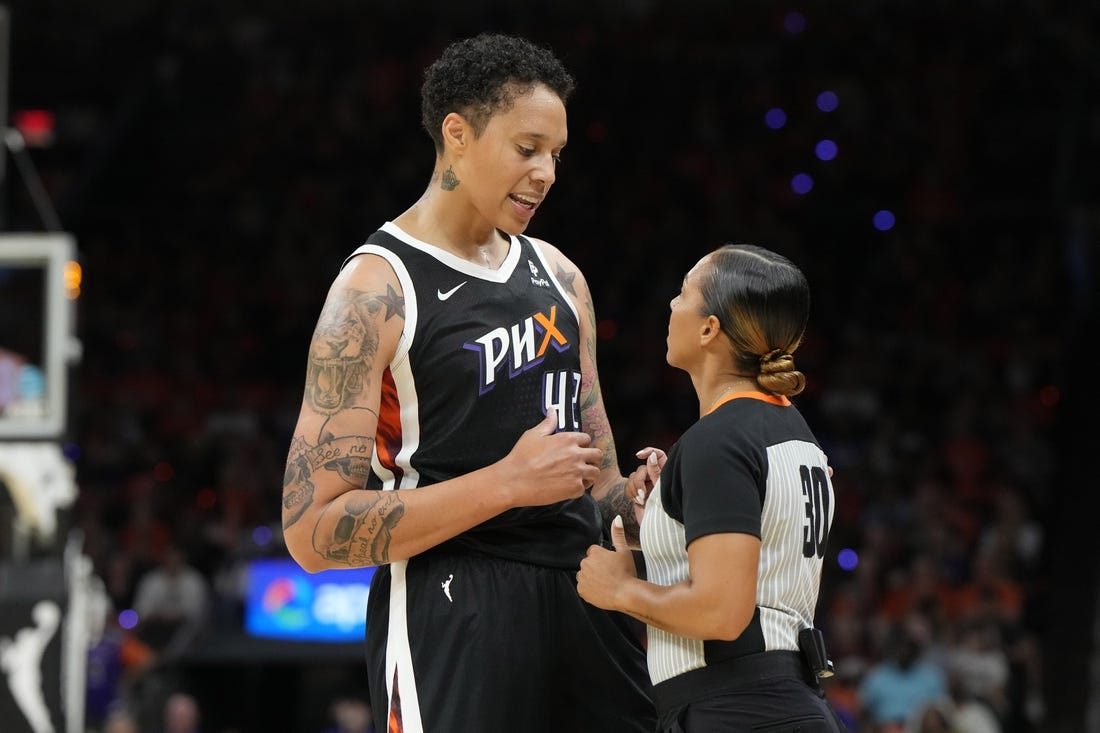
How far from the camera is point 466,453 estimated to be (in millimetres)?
3070

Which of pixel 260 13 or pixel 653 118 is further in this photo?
pixel 260 13

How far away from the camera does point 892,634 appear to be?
910 centimetres

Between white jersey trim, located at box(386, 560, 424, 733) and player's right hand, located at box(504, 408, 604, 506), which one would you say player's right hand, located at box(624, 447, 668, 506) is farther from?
white jersey trim, located at box(386, 560, 424, 733)

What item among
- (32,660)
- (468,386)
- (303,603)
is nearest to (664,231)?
(303,603)

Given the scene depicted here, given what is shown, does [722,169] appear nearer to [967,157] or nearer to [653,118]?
[653,118]

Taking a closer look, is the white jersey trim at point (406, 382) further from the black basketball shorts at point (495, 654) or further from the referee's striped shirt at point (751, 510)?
the referee's striped shirt at point (751, 510)

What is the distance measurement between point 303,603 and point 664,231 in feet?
17.8

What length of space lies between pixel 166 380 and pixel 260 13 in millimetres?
4633

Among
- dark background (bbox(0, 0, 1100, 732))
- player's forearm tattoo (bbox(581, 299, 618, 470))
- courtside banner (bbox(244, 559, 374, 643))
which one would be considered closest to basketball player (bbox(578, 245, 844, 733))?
player's forearm tattoo (bbox(581, 299, 618, 470))

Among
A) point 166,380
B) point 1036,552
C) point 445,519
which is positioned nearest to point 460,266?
point 445,519

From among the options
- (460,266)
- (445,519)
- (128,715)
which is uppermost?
(460,266)

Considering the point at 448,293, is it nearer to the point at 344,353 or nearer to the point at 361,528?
the point at 344,353

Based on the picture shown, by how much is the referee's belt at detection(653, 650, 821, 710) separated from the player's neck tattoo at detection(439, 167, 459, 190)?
1.14 m

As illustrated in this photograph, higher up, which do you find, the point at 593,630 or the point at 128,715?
the point at 593,630
